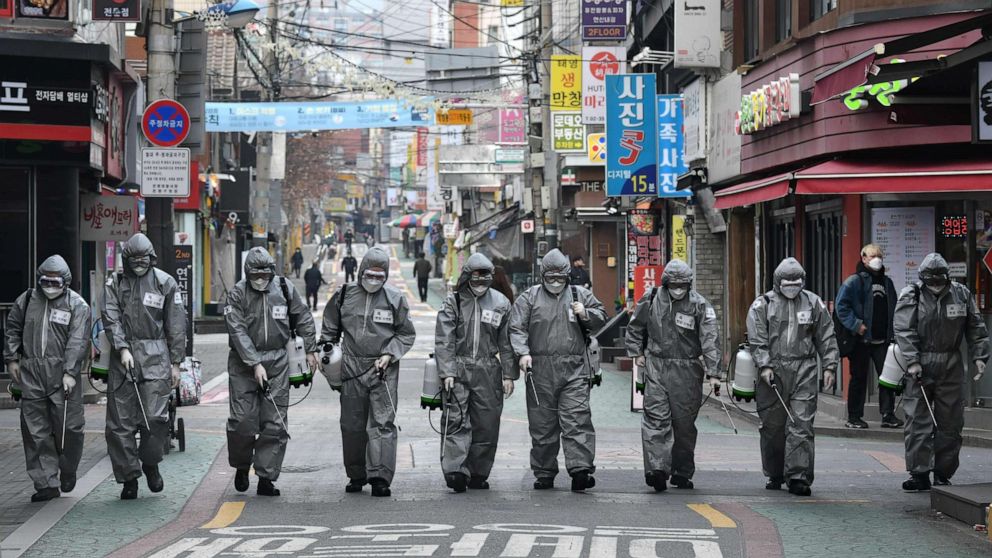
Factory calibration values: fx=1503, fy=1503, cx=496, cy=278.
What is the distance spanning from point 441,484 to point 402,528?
258 cm

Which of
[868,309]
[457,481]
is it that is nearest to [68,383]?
[457,481]

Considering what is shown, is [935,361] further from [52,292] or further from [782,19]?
[782,19]

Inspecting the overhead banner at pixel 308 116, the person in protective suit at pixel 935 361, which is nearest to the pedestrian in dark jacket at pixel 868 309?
the person in protective suit at pixel 935 361

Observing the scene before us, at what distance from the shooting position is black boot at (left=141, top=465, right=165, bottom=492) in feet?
37.6

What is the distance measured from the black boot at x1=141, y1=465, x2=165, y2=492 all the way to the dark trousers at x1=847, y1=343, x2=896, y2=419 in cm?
803

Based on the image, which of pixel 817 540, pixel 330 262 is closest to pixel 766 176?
pixel 817 540

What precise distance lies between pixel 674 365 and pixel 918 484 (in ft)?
7.05

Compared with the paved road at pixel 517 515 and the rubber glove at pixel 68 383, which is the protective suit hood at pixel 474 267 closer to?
the paved road at pixel 517 515

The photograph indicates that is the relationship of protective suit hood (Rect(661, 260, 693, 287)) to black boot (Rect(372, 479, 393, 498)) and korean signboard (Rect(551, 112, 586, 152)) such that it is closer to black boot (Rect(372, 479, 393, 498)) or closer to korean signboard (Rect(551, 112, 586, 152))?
black boot (Rect(372, 479, 393, 498))

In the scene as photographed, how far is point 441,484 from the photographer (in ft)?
40.0

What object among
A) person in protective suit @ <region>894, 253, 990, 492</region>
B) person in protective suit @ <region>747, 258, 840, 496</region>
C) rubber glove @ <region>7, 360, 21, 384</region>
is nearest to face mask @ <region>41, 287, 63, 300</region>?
rubber glove @ <region>7, 360, 21, 384</region>

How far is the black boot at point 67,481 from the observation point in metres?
11.3

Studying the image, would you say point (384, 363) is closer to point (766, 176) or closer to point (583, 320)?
point (583, 320)

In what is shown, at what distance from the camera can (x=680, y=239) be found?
1064 inches
